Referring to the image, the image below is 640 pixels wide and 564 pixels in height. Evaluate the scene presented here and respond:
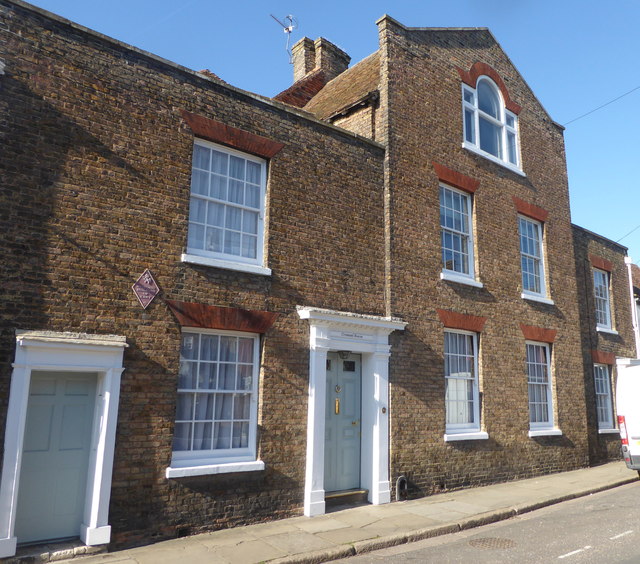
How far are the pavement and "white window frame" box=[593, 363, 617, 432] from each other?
Answer: 5.17 meters

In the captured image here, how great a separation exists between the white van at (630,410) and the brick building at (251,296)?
1.53 meters

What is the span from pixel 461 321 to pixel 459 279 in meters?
0.90

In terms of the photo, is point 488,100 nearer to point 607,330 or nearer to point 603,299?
point 603,299

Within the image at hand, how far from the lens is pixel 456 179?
38.7ft

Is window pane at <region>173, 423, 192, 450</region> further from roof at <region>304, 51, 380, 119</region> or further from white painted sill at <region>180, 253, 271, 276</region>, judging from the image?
roof at <region>304, 51, 380, 119</region>

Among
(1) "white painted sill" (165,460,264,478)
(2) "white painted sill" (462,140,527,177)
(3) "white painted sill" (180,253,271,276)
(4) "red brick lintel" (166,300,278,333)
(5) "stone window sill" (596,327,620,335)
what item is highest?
(2) "white painted sill" (462,140,527,177)

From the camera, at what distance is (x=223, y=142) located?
8438 mm

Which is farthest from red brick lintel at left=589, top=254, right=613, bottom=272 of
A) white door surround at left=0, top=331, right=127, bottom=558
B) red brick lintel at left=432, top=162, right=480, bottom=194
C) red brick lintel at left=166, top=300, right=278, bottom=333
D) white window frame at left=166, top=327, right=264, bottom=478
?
white door surround at left=0, top=331, right=127, bottom=558

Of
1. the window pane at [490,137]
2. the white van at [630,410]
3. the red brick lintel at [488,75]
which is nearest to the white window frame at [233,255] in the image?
the red brick lintel at [488,75]

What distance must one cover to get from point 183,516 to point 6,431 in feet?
8.17

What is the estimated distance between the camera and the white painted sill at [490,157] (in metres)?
12.4

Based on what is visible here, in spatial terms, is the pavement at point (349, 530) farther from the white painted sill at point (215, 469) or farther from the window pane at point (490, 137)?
the window pane at point (490, 137)

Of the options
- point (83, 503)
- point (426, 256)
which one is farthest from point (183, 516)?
point (426, 256)

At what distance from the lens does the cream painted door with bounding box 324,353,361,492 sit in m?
9.17
